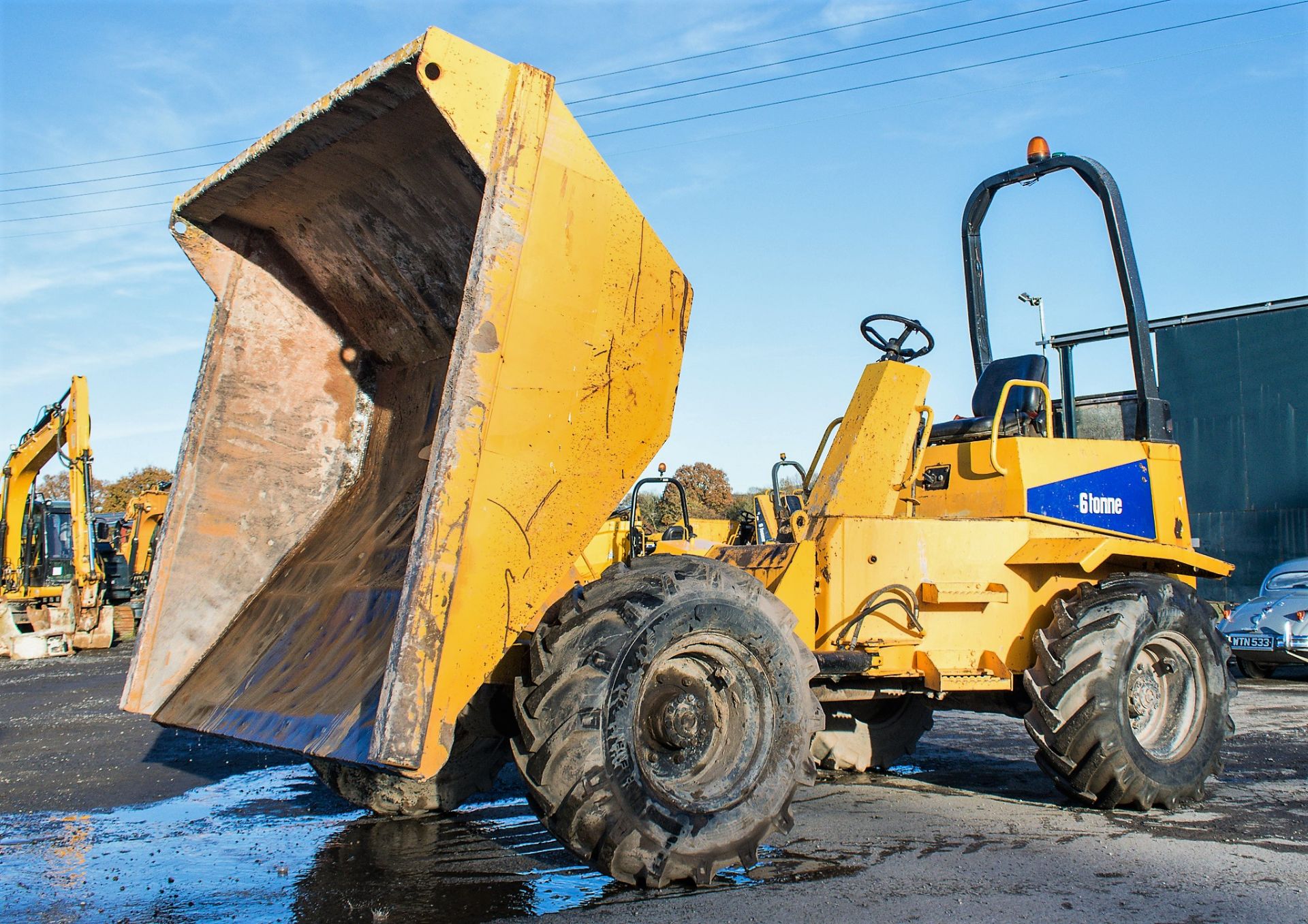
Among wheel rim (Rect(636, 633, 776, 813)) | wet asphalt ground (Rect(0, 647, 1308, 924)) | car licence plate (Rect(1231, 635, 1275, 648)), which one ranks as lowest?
wet asphalt ground (Rect(0, 647, 1308, 924))

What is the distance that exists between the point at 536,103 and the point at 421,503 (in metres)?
1.56

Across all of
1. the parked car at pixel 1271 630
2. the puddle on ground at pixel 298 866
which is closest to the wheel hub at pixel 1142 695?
the puddle on ground at pixel 298 866

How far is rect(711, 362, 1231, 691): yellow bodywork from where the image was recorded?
215 inches

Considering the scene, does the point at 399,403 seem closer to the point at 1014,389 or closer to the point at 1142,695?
the point at 1014,389

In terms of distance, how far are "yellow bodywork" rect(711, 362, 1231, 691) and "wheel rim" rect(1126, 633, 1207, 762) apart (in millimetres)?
531

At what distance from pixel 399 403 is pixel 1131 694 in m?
4.24

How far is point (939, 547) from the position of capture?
575 centimetres

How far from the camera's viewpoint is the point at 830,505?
5844 mm

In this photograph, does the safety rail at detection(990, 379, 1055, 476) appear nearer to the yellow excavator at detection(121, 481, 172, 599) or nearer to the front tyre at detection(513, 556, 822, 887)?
the front tyre at detection(513, 556, 822, 887)

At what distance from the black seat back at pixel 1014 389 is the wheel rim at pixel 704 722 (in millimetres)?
2982

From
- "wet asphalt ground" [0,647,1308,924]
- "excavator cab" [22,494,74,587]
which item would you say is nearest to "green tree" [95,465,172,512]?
"excavator cab" [22,494,74,587]

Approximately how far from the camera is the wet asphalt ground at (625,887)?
4.09 meters

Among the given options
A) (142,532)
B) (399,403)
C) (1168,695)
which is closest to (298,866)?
(399,403)

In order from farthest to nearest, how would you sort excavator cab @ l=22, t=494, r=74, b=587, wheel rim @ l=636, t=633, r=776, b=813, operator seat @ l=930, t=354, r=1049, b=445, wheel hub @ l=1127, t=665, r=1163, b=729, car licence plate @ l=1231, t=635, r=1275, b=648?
excavator cab @ l=22, t=494, r=74, b=587, car licence plate @ l=1231, t=635, r=1275, b=648, operator seat @ l=930, t=354, r=1049, b=445, wheel hub @ l=1127, t=665, r=1163, b=729, wheel rim @ l=636, t=633, r=776, b=813
